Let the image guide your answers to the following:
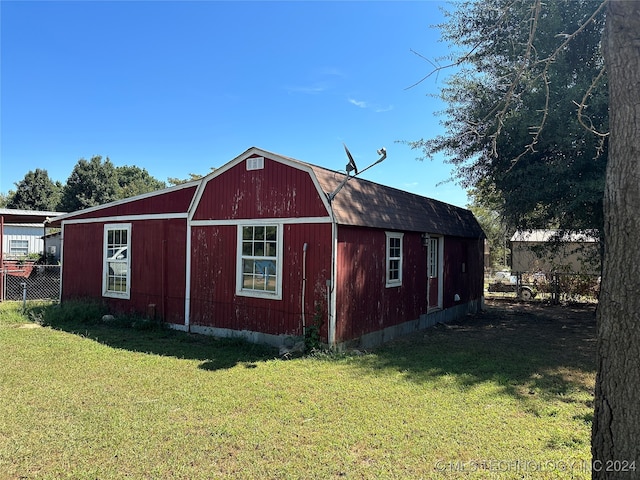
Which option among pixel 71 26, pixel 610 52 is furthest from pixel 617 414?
pixel 71 26

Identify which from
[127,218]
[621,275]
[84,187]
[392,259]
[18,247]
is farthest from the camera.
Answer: [84,187]

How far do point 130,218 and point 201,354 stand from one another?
199 inches

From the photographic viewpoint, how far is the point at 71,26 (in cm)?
1027

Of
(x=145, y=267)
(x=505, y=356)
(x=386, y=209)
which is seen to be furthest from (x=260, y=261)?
(x=505, y=356)

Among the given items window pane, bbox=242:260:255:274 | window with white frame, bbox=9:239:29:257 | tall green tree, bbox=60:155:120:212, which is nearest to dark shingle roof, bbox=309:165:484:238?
window pane, bbox=242:260:255:274

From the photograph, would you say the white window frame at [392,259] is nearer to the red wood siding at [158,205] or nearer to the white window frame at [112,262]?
the red wood siding at [158,205]

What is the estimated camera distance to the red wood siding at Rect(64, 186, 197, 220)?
31.6ft

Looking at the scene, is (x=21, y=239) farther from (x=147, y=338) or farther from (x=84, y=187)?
(x=147, y=338)

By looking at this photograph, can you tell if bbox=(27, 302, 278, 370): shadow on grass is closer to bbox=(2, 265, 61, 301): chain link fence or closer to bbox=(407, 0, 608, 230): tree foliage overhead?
bbox=(2, 265, 61, 301): chain link fence

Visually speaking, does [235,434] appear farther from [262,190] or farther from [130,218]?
[130,218]

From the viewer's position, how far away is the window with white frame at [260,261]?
8.00 metres

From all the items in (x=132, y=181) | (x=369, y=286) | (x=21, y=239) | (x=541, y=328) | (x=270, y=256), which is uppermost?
(x=132, y=181)

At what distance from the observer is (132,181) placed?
42469 mm

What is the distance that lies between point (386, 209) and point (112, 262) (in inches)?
290
